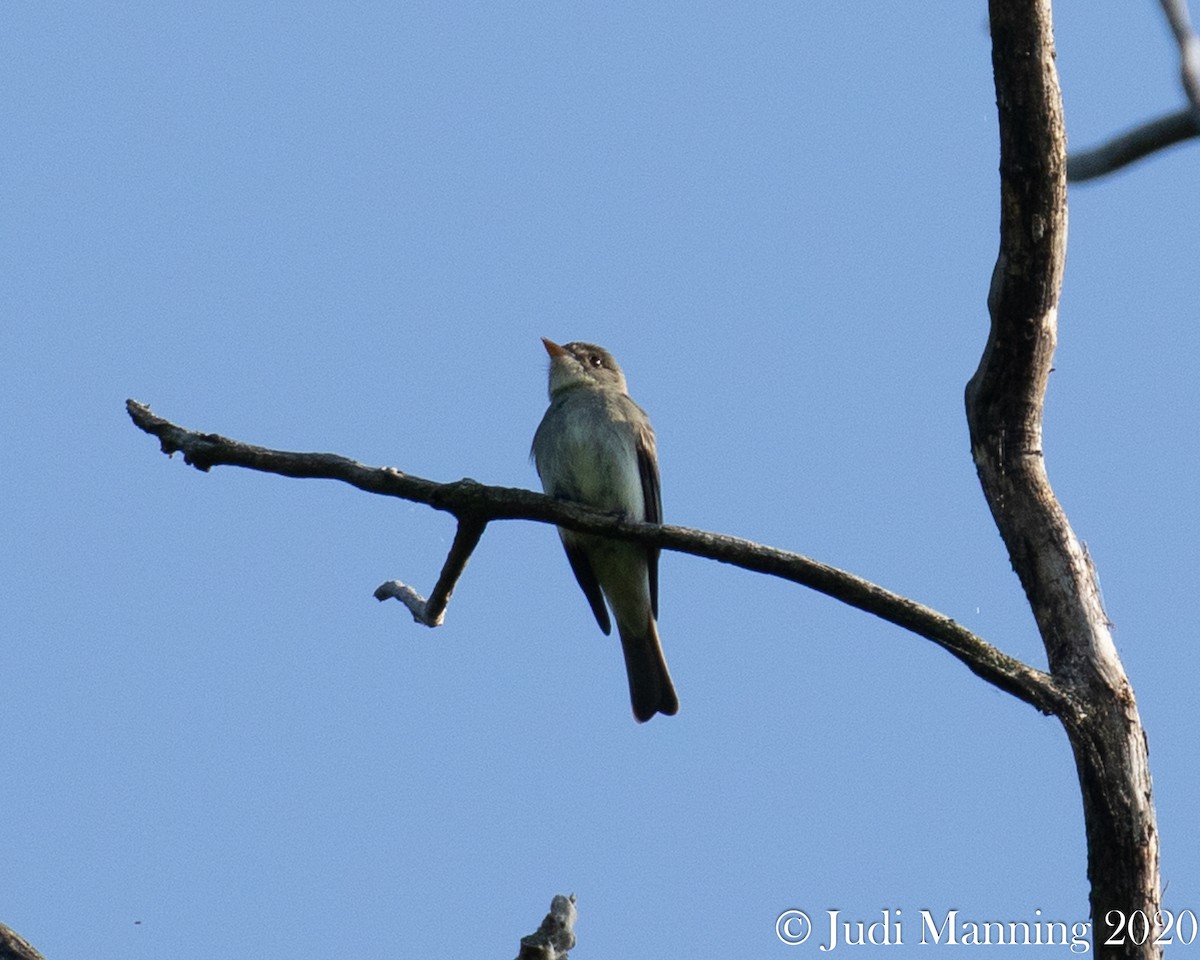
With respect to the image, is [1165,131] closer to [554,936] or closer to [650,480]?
[554,936]

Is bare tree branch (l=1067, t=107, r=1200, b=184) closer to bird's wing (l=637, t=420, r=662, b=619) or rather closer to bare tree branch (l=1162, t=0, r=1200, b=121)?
bare tree branch (l=1162, t=0, r=1200, b=121)

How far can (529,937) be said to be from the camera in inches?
167

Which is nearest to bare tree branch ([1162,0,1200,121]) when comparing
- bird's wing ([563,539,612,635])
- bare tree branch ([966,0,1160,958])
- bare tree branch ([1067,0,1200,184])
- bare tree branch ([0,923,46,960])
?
bare tree branch ([1067,0,1200,184])

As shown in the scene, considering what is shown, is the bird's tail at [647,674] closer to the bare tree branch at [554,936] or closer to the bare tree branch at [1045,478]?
the bare tree branch at [1045,478]

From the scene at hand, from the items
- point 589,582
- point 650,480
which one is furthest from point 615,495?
point 589,582

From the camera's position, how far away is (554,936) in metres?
4.27

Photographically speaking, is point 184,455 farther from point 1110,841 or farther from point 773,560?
point 1110,841

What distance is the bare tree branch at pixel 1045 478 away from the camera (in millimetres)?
5027

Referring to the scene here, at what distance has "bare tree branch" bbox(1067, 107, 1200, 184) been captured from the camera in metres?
3.23

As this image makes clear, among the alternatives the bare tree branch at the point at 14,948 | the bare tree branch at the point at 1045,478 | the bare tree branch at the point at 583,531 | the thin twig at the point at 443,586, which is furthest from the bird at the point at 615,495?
the bare tree branch at the point at 14,948

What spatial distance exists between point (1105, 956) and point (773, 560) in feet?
5.12

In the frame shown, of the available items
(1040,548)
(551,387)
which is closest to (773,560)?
(1040,548)

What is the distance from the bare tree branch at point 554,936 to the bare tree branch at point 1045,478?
1.73m

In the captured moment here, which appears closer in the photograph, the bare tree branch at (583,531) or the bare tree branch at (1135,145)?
the bare tree branch at (1135,145)
